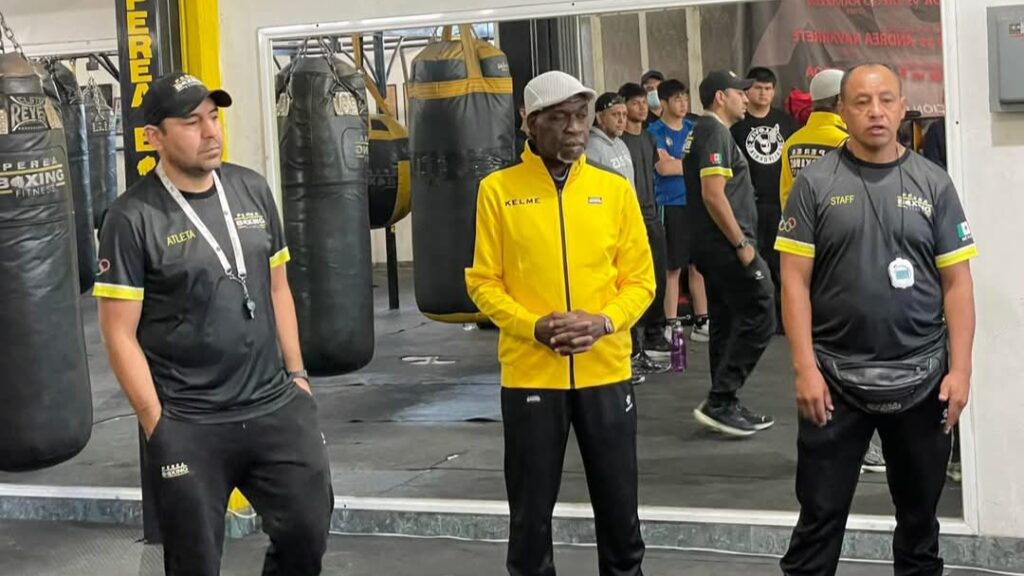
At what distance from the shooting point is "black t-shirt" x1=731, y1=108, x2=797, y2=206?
6.40 meters

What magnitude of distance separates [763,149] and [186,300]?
12.3 feet

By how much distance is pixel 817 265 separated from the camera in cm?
354

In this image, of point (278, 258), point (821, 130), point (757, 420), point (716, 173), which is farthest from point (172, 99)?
point (757, 420)

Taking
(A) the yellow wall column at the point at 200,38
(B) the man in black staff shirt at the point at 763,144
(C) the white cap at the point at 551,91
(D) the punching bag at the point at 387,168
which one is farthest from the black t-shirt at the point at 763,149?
(C) the white cap at the point at 551,91

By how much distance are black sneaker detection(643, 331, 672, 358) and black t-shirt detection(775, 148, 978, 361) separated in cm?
383

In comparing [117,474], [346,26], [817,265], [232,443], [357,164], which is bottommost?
[117,474]

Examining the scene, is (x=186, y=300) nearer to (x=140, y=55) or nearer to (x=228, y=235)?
(x=228, y=235)

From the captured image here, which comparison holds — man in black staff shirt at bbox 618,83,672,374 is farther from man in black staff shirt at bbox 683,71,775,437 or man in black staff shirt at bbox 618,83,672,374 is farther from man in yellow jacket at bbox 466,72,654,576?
man in yellow jacket at bbox 466,72,654,576

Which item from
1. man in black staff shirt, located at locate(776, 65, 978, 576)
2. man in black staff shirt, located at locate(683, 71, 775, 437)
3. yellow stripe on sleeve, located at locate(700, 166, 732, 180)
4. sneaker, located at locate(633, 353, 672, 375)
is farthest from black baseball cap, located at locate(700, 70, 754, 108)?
man in black staff shirt, located at locate(776, 65, 978, 576)

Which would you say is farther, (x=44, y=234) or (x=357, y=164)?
(x=357, y=164)

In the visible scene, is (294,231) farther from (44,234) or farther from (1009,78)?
(1009,78)

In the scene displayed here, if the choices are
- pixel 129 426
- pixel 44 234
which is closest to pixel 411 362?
pixel 129 426

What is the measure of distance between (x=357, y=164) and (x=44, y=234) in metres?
1.37

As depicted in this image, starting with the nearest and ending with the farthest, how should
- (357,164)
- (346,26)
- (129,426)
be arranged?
(346,26) < (357,164) < (129,426)
